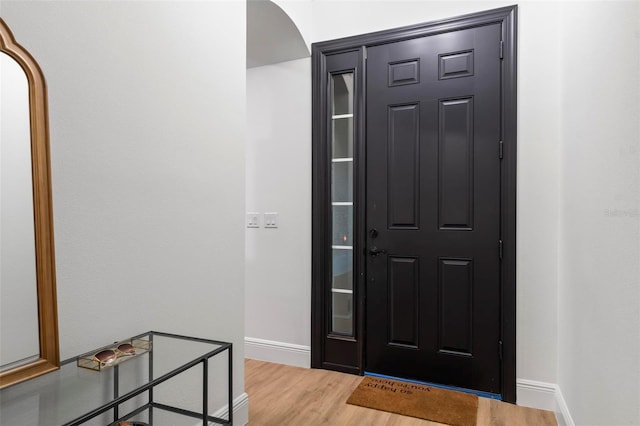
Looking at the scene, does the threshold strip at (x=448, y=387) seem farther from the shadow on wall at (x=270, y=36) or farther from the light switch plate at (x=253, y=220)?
the shadow on wall at (x=270, y=36)

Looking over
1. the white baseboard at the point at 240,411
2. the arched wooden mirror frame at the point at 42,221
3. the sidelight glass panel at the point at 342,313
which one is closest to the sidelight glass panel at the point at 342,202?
the sidelight glass panel at the point at 342,313

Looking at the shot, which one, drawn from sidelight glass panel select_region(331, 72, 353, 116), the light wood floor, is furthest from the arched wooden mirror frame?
sidelight glass panel select_region(331, 72, 353, 116)

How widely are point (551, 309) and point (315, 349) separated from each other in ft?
4.86

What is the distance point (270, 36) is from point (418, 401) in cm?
241

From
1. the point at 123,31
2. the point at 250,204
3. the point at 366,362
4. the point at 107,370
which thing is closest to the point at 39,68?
the point at 123,31

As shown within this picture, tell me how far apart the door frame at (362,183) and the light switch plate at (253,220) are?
0.46 meters

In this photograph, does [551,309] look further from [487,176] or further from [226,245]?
[226,245]

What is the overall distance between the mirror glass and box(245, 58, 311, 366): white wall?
6.24 ft

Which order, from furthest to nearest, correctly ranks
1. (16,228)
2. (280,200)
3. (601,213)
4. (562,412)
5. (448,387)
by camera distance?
(280,200)
(448,387)
(562,412)
(601,213)
(16,228)

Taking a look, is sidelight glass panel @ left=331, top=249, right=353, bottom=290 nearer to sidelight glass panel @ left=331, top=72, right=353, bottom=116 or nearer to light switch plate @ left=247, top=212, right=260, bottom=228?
light switch plate @ left=247, top=212, right=260, bottom=228

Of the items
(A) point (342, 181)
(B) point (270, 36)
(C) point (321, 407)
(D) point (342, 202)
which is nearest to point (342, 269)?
(D) point (342, 202)

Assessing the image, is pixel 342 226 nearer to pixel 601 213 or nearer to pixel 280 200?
pixel 280 200

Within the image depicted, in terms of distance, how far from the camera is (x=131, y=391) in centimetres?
107

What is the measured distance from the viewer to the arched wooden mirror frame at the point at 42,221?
1.09 meters
